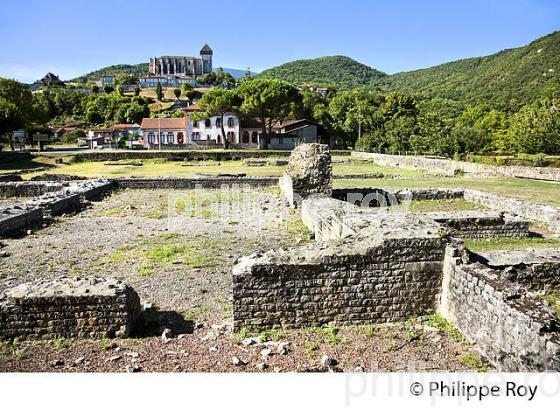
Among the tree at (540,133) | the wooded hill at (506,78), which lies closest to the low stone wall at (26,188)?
the tree at (540,133)

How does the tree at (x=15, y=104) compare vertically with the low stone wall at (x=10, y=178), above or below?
above

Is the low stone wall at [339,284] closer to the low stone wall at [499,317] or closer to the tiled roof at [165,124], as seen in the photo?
the low stone wall at [499,317]

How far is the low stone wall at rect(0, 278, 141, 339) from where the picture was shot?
255 inches

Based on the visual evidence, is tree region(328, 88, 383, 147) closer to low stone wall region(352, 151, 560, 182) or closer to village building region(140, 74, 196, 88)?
low stone wall region(352, 151, 560, 182)

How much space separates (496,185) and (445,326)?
22.4m

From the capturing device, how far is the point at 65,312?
6.57 meters

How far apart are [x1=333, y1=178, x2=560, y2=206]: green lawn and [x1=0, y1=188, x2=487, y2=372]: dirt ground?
1099 centimetres

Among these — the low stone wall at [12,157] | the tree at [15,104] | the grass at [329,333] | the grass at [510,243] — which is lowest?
the grass at [329,333]

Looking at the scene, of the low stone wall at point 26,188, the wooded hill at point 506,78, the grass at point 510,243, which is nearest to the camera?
the grass at point 510,243

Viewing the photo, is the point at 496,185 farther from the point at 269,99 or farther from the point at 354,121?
the point at 354,121

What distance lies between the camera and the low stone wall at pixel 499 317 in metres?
5.11

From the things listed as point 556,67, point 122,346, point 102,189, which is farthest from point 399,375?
point 556,67

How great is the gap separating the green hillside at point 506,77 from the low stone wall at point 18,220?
74318 millimetres

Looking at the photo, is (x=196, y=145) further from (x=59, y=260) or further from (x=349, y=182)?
(x=59, y=260)
